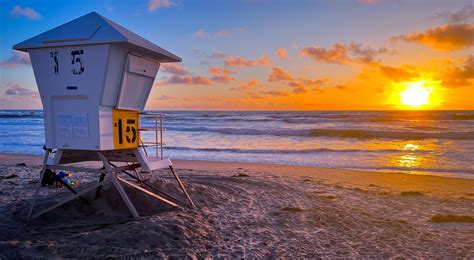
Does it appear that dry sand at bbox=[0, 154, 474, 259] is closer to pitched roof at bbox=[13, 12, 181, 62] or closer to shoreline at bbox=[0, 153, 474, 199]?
shoreline at bbox=[0, 153, 474, 199]

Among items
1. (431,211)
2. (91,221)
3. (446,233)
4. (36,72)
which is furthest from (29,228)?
(431,211)

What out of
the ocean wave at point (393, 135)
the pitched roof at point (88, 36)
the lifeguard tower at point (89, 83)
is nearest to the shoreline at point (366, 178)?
the lifeguard tower at point (89, 83)

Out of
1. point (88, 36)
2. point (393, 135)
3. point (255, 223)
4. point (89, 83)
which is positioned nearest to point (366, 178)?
point (255, 223)

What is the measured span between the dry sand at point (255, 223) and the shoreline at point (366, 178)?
0.14 metres

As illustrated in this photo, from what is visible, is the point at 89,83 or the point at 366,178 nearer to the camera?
the point at 89,83

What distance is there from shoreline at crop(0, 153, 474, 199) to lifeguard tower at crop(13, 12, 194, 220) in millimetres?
6973

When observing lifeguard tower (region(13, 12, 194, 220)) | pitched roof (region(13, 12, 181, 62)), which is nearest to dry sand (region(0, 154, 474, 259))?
lifeguard tower (region(13, 12, 194, 220))

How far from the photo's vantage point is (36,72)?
7332mm

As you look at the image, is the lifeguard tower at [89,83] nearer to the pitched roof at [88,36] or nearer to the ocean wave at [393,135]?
the pitched roof at [88,36]

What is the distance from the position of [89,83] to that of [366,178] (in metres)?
9.46

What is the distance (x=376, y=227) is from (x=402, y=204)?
7.79ft

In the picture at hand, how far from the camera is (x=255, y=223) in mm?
7547

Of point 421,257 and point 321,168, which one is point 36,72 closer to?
point 421,257

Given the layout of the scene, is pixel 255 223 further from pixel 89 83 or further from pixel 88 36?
pixel 88 36
